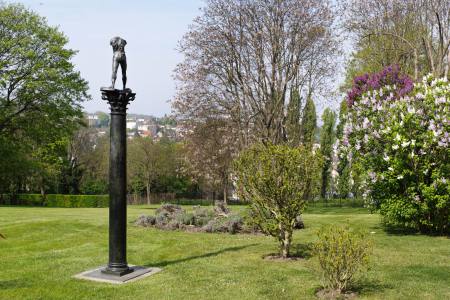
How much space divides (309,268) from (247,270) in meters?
1.35

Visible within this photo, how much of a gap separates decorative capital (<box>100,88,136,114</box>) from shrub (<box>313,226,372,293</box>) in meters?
4.83

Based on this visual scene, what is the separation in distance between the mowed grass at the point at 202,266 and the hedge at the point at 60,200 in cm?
3205

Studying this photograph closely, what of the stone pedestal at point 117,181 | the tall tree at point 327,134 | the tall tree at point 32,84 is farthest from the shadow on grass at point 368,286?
the tall tree at point 327,134

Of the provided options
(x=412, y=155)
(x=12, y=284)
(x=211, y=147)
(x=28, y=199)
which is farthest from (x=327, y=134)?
(x=12, y=284)

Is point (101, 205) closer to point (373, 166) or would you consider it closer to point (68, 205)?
point (68, 205)

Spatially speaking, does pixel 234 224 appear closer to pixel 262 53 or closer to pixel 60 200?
pixel 262 53

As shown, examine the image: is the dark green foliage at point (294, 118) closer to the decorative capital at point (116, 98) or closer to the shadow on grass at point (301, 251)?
the shadow on grass at point (301, 251)

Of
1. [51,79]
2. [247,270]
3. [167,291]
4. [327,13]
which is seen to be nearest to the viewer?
[167,291]

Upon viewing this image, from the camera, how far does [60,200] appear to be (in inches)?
1903

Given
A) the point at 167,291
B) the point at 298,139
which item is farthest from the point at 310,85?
the point at 167,291

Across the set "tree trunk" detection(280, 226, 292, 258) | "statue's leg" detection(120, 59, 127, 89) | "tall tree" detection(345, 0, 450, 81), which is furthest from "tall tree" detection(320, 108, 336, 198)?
"statue's leg" detection(120, 59, 127, 89)

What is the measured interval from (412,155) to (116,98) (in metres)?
8.94

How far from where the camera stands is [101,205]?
47531 mm

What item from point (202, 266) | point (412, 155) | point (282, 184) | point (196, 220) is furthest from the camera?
point (196, 220)
